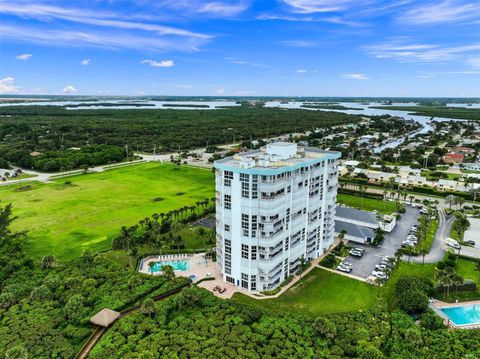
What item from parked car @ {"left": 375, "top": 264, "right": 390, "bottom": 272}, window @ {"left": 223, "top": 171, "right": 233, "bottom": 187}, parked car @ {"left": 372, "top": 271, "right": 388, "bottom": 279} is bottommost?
parked car @ {"left": 375, "top": 264, "right": 390, "bottom": 272}

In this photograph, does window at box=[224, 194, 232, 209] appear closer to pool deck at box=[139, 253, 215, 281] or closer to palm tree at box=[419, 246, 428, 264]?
pool deck at box=[139, 253, 215, 281]

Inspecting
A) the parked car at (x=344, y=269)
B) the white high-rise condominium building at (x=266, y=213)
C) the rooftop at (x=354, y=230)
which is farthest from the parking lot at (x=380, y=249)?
the white high-rise condominium building at (x=266, y=213)

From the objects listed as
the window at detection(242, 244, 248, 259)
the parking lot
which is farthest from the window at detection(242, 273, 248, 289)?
the parking lot

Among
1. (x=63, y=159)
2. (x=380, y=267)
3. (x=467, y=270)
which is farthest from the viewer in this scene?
(x=63, y=159)

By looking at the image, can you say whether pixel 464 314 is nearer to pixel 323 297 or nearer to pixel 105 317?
pixel 323 297

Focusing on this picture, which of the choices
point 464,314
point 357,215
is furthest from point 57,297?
point 357,215

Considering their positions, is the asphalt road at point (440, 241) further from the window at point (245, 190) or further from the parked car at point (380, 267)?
the window at point (245, 190)

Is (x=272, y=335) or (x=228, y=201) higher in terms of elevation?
(x=228, y=201)
